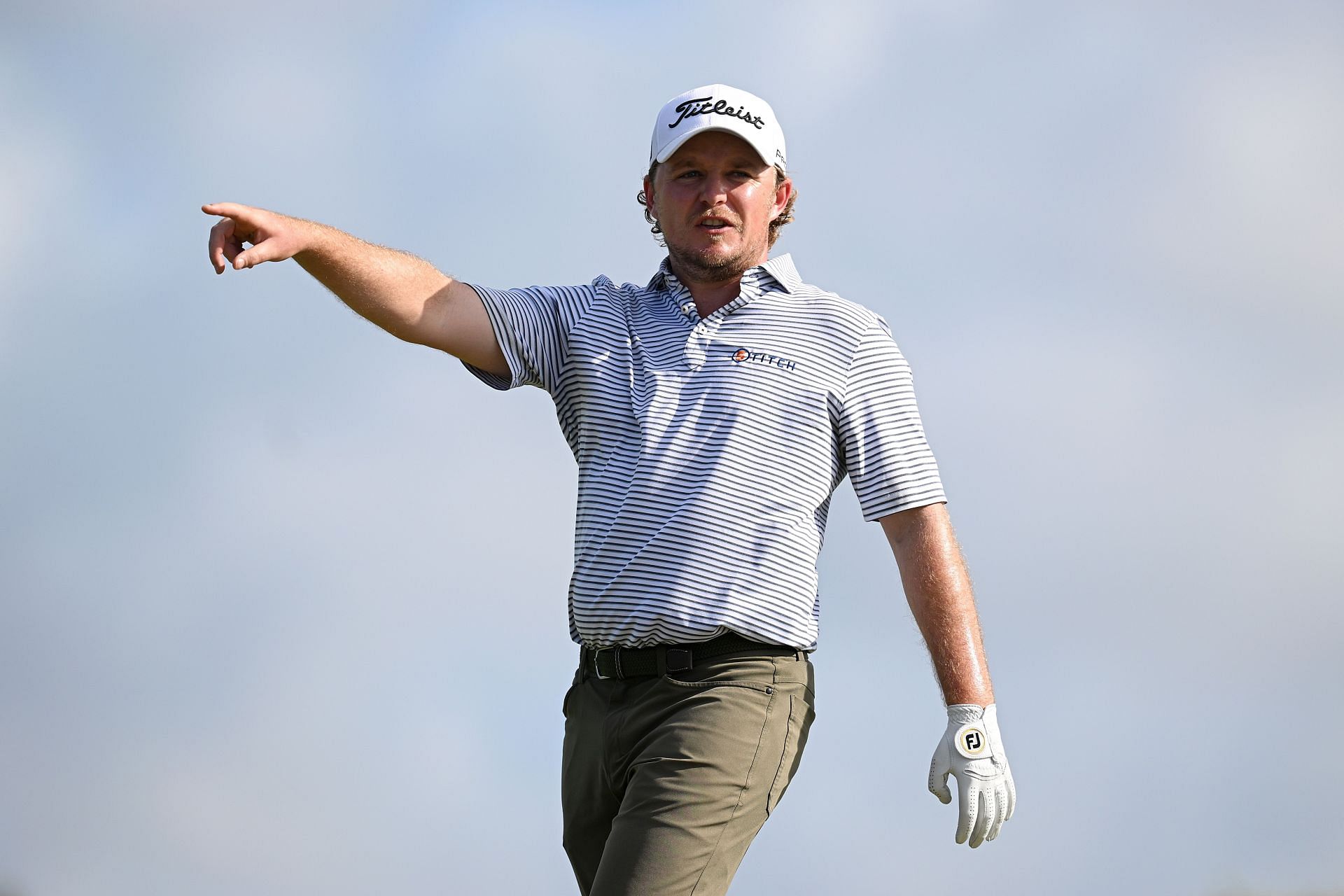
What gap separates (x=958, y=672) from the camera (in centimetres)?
473

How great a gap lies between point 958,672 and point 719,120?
2017 mm

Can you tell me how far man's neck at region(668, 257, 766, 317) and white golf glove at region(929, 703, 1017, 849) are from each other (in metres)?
1.57

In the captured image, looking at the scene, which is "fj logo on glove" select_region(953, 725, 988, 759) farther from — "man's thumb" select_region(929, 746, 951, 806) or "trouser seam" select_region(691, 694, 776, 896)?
"trouser seam" select_region(691, 694, 776, 896)

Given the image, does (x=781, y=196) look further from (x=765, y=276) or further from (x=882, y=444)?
(x=882, y=444)

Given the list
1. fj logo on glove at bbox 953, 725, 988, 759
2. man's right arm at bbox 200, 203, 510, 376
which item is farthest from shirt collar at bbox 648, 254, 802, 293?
fj logo on glove at bbox 953, 725, 988, 759

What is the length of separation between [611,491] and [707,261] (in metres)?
0.91

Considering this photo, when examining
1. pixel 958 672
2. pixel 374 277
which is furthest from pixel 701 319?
pixel 958 672

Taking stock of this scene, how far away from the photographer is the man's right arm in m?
4.27

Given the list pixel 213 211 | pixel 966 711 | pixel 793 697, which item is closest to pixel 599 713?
pixel 793 697

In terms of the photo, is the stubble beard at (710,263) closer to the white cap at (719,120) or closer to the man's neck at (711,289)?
the man's neck at (711,289)

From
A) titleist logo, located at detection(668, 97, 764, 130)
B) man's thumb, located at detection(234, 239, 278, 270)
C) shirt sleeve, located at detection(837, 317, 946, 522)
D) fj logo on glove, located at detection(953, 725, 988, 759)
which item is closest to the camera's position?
man's thumb, located at detection(234, 239, 278, 270)

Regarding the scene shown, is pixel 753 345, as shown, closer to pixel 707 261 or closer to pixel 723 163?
pixel 707 261

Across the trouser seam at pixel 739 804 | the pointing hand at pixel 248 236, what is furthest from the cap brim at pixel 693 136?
the trouser seam at pixel 739 804

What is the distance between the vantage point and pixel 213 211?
4.23 m
